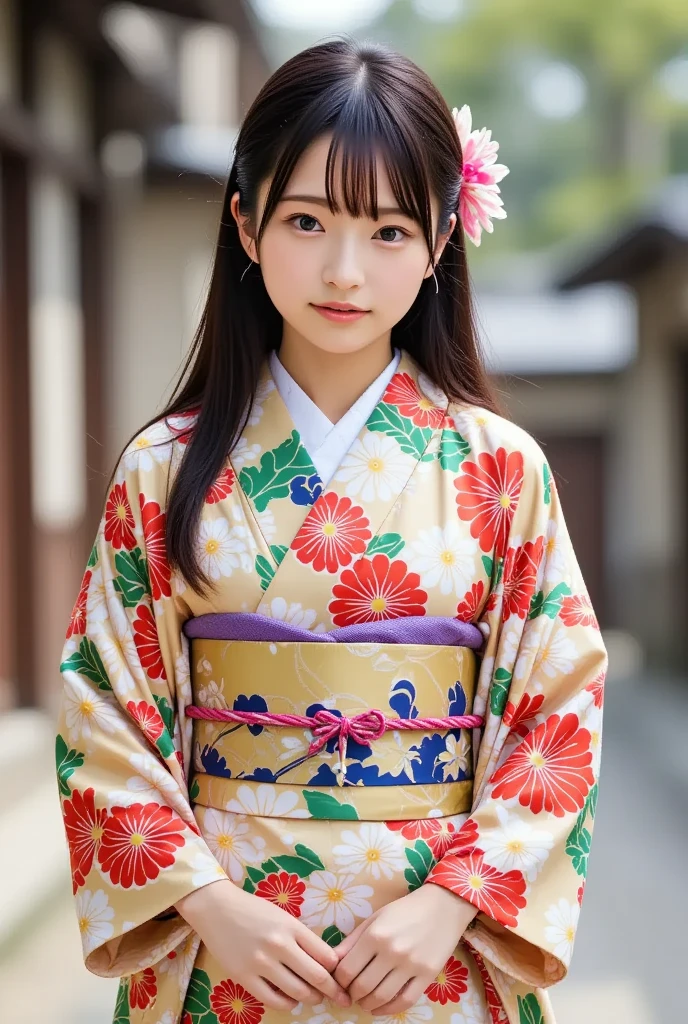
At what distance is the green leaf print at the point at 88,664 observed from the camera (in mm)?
1762

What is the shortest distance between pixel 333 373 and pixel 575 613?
0.51 m

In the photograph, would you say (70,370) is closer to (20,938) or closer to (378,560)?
(20,938)

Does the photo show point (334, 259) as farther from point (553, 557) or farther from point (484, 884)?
point (484, 884)

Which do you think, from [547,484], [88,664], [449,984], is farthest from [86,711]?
[547,484]

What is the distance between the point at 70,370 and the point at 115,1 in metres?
2.18

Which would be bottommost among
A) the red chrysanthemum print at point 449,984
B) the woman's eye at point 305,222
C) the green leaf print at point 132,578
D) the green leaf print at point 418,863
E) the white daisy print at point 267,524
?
the red chrysanthemum print at point 449,984

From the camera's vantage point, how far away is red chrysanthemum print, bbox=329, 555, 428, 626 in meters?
1.72

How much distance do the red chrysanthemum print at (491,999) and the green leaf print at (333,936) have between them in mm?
191

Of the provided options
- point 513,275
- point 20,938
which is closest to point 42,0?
point 20,938

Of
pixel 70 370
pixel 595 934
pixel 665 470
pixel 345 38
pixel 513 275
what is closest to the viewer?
pixel 345 38

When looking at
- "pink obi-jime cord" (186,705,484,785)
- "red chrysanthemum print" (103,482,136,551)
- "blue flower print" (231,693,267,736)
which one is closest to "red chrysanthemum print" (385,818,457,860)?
"pink obi-jime cord" (186,705,484,785)

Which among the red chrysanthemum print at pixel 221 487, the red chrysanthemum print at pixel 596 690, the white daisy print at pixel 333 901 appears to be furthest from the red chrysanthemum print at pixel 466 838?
the red chrysanthemum print at pixel 221 487

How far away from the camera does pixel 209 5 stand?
679 cm

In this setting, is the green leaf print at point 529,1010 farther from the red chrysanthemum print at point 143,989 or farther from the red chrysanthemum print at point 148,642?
the red chrysanthemum print at point 148,642
